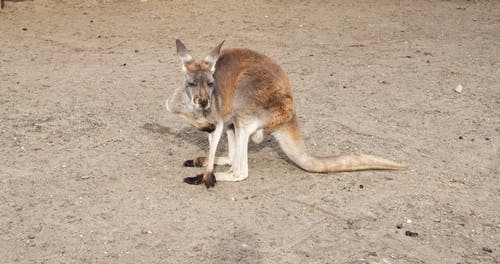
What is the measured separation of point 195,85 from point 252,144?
4.36ft

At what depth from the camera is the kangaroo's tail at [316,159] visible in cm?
500

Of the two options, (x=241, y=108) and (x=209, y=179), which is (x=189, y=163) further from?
(x=241, y=108)

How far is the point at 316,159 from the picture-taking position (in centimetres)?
503

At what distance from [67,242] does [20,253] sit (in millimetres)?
280

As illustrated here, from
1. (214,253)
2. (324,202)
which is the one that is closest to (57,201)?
(214,253)

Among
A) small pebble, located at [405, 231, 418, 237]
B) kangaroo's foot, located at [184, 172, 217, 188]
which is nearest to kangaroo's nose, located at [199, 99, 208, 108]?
kangaroo's foot, located at [184, 172, 217, 188]

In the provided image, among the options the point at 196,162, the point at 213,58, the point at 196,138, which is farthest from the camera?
the point at 196,138

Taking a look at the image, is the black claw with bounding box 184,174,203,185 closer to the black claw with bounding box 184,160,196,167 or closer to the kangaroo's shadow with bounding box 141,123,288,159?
the black claw with bounding box 184,160,196,167

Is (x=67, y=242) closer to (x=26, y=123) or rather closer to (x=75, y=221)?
(x=75, y=221)

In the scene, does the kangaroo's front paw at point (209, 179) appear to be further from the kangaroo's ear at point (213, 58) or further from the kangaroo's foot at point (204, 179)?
the kangaroo's ear at point (213, 58)

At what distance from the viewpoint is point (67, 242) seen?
419 centimetres

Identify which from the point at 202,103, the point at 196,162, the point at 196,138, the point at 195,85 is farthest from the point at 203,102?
the point at 196,138

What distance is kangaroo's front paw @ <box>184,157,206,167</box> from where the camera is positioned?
527 cm

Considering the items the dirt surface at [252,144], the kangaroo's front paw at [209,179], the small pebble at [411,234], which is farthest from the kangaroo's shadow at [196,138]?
the small pebble at [411,234]
